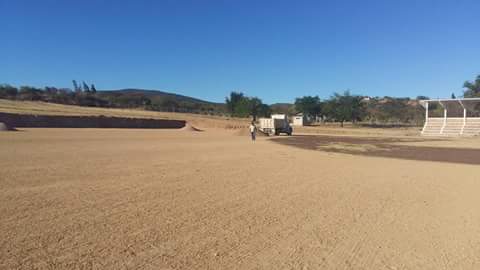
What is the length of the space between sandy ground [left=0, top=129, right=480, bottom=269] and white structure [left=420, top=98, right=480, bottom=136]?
42517mm

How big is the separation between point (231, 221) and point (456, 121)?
5437cm

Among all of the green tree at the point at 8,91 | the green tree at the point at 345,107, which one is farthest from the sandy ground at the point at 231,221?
the green tree at the point at 8,91

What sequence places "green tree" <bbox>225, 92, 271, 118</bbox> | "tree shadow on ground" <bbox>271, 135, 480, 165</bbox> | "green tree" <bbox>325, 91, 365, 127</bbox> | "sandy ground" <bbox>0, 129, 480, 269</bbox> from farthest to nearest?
"green tree" <bbox>225, 92, 271, 118</bbox> < "green tree" <bbox>325, 91, 365, 127</bbox> < "tree shadow on ground" <bbox>271, 135, 480, 165</bbox> < "sandy ground" <bbox>0, 129, 480, 269</bbox>

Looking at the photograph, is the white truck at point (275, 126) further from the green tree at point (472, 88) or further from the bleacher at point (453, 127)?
the green tree at point (472, 88)

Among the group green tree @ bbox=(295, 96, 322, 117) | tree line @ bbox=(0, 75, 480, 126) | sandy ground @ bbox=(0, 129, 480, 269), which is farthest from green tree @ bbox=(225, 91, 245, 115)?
sandy ground @ bbox=(0, 129, 480, 269)

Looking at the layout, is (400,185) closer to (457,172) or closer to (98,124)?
(457,172)

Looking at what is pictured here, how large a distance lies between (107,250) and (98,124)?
5711 cm

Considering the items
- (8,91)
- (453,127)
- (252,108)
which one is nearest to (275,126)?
(453,127)

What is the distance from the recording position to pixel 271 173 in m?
12.3

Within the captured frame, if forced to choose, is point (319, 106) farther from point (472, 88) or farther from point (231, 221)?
point (231, 221)

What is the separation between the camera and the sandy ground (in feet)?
14.9

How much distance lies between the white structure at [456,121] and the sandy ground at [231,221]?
139 feet

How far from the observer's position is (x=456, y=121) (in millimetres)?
50844

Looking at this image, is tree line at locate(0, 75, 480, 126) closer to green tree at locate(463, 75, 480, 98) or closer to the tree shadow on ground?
green tree at locate(463, 75, 480, 98)
